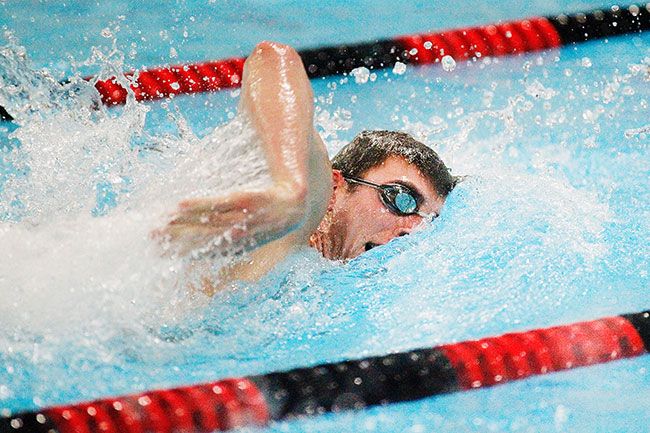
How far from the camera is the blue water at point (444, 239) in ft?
5.53

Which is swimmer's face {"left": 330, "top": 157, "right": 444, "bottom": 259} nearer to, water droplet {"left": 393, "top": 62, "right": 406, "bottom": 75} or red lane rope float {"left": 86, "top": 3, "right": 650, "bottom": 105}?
red lane rope float {"left": 86, "top": 3, "right": 650, "bottom": 105}

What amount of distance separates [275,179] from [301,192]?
5 cm

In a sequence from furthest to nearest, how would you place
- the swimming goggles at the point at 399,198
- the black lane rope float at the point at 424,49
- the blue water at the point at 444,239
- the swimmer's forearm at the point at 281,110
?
the black lane rope float at the point at 424,49
the swimming goggles at the point at 399,198
the blue water at the point at 444,239
the swimmer's forearm at the point at 281,110

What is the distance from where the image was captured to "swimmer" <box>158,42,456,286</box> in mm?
1471

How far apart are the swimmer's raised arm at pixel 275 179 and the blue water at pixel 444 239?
0.76 ft

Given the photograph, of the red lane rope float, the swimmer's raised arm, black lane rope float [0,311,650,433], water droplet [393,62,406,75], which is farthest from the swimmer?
water droplet [393,62,406,75]

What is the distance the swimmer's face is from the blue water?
0.08 m

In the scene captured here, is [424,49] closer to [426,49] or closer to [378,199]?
[426,49]

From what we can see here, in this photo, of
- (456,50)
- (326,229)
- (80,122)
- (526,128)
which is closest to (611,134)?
(526,128)

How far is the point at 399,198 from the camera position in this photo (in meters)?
2.08

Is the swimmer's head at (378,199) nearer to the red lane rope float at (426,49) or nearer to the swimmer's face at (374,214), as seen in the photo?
the swimmer's face at (374,214)

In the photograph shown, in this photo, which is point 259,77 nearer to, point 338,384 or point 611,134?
point 338,384

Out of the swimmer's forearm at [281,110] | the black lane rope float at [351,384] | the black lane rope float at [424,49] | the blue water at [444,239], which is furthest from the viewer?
the black lane rope float at [424,49]

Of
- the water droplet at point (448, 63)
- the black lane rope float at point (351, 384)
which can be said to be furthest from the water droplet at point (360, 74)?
the black lane rope float at point (351, 384)
